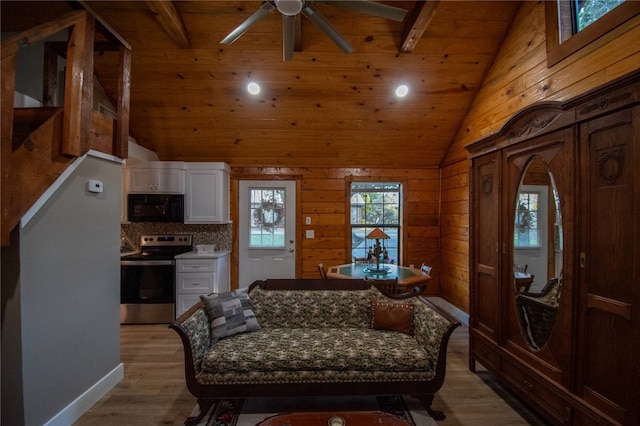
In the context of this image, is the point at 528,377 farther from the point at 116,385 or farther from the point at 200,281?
the point at 200,281

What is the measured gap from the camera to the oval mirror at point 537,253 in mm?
1992

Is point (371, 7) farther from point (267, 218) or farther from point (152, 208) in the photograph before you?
point (152, 208)

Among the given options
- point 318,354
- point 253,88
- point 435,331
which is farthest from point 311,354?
point 253,88

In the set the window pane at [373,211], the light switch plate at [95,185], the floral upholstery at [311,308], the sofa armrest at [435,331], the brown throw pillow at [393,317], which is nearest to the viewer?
the sofa armrest at [435,331]

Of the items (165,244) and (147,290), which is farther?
(165,244)

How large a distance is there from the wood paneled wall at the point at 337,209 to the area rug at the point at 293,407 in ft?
8.60

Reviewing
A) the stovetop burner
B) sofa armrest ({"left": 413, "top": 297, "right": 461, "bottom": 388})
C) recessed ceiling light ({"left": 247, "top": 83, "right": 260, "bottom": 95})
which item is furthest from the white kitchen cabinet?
sofa armrest ({"left": 413, "top": 297, "right": 461, "bottom": 388})

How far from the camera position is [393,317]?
2.67 metres

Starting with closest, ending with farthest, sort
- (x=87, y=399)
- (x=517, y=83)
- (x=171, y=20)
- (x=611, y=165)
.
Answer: (x=611, y=165) < (x=87, y=399) < (x=171, y=20) < (x=517, y=83)

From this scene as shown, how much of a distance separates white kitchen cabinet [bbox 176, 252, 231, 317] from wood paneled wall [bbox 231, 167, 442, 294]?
75 centimetres

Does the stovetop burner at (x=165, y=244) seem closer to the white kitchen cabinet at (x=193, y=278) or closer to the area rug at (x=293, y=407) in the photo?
the white kitchen cabinet at (x=193, y=278)

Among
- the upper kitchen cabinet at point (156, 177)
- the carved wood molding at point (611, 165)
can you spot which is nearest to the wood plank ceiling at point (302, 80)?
the upper kitchen cabinet at point (156, 177)

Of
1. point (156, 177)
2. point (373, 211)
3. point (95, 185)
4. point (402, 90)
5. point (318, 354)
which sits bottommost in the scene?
point (318, 354)

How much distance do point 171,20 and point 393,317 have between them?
11.0 feet
